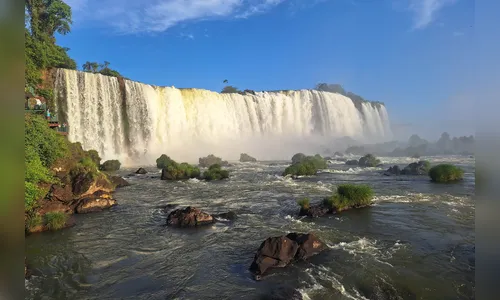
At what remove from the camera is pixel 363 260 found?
880 cm

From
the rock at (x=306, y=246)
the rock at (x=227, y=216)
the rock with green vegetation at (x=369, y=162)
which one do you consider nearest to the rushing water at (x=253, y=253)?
the rock at (x=306, y=246)

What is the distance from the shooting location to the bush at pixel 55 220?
12391 millimetres

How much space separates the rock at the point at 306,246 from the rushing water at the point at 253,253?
A: 0.25 metres

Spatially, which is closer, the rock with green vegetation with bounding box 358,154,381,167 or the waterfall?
the waterfall

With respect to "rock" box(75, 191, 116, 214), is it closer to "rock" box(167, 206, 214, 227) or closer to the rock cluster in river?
"rock" box(167, 206, 214, 227)

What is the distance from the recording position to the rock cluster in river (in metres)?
8.40

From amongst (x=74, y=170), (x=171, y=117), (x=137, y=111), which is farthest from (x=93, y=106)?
(x=74, y=170)

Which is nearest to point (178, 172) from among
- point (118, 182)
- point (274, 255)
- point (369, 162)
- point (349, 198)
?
point (118, 182)

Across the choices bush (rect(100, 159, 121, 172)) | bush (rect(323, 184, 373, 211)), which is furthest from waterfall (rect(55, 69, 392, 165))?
bush (rect(323, 184, 373, 211))

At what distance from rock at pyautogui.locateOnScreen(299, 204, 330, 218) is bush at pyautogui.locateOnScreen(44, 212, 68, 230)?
425 inches

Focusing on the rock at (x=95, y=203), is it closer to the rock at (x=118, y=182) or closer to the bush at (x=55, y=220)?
the bush at (x=55, y=220)
